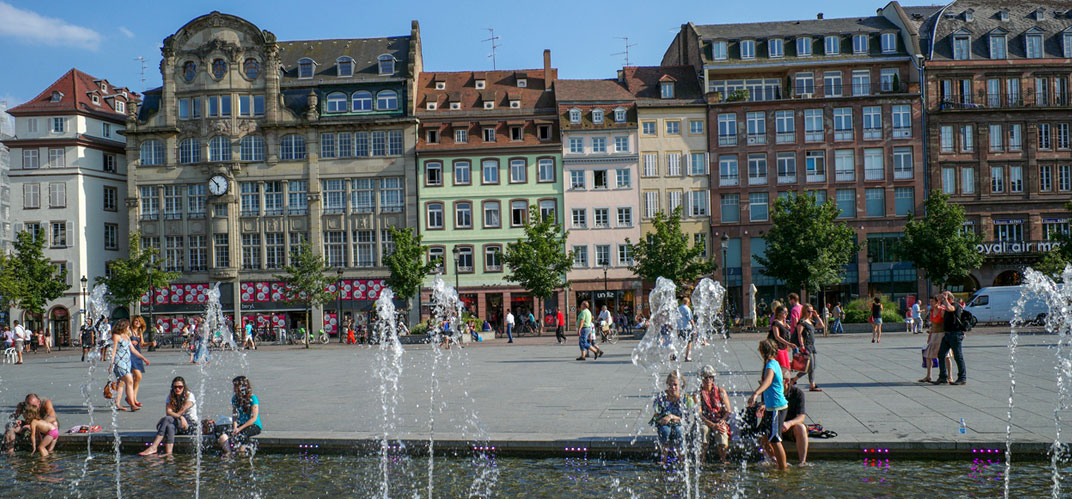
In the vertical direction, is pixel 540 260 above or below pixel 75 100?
below

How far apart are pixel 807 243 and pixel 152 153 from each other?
39.0 meters

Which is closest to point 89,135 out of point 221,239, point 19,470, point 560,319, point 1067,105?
point 221,239

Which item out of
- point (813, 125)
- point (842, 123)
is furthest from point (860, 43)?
point (813, 125)

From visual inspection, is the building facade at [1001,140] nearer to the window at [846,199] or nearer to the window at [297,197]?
the window at [846,199]

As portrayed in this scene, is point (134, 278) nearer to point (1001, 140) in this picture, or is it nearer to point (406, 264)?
point (406, 264)

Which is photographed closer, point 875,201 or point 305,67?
point 875,201

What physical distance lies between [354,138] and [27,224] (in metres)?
21.0

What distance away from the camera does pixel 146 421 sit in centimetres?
1342

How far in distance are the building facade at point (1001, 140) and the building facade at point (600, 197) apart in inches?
700

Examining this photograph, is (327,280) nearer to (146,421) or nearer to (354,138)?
(354,138)

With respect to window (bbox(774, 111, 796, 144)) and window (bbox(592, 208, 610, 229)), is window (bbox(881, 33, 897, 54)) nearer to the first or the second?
window (bbox(774, 111, 796, 144))

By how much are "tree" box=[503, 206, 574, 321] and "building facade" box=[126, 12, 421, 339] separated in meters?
8.55

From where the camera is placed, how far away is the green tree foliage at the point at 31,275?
4878cm

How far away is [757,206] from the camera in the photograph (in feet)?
177
